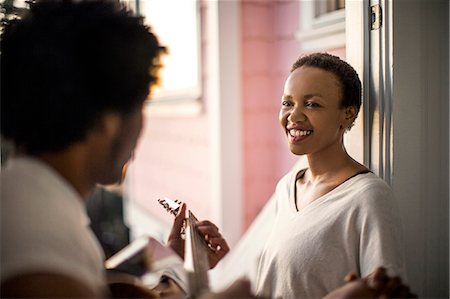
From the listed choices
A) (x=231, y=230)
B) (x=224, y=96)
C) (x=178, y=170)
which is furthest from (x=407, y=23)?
(x=178, y=170)

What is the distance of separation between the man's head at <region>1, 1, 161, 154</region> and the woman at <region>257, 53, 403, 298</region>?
0.49 meters

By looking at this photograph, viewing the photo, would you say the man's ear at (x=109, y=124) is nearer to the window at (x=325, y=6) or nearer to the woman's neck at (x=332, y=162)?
the woman's neck at (x=332, y=162)

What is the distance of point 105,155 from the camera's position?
2.18ft

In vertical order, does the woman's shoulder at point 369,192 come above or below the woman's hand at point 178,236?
above

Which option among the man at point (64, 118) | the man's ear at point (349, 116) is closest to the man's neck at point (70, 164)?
the man at point (64, 118)

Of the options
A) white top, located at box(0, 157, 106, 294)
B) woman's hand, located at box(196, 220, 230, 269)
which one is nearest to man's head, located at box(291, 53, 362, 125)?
woman's hand, located at box(196, 220, 230, 269)

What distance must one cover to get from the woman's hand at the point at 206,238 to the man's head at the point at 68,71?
0.42 metres

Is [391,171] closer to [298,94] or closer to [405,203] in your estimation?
[405,203]

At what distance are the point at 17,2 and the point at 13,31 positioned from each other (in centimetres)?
36

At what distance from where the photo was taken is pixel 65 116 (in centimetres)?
61

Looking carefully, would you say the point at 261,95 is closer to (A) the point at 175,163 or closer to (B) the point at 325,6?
(B) the point at 325,6

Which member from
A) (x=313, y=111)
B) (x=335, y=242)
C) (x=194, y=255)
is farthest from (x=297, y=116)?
(x=194, y=255)

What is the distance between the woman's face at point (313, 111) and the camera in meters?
1.06

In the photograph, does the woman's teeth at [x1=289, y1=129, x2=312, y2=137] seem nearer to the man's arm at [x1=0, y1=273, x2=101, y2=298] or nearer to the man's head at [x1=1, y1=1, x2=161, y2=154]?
the man's head at [x1=1, y1=1, x2=161, y2=154]
